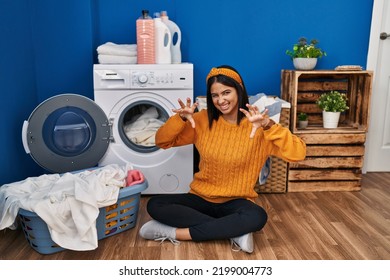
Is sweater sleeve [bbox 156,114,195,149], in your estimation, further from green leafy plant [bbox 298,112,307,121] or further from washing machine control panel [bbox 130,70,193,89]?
green leafy plant [bbox 298,112,307,121]

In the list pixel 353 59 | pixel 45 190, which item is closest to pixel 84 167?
pixel 45 190

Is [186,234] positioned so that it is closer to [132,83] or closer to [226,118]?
[226,118]

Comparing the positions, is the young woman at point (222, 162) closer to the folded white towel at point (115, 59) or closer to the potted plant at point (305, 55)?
the folded white towel at point (115, 59)

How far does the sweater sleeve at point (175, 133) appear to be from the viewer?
5.98 ft

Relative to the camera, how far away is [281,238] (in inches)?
72.6

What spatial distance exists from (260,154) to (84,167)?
39.3 inches

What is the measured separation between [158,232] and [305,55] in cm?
151

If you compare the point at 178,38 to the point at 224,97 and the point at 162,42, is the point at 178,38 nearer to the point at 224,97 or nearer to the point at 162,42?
the point at 162,42

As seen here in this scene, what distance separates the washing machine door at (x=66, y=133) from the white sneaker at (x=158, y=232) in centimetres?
61

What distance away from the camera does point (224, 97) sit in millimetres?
1735

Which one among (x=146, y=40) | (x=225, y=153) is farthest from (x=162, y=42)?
(x=225, y=153)

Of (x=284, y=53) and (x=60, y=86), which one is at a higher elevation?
(x=284, y=53)

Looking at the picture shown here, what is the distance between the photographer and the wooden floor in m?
1.67

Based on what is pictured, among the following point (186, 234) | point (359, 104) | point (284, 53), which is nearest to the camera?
point (186, 234)
